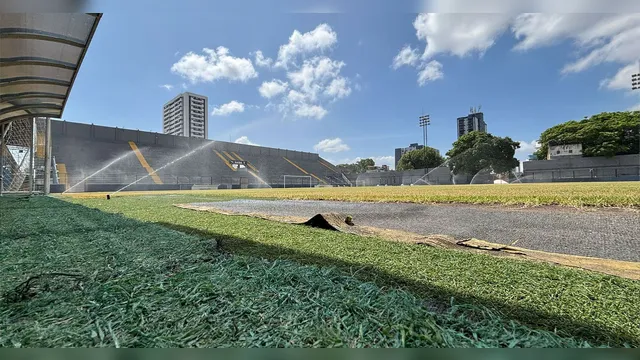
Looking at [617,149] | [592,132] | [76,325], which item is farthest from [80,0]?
[617,149]

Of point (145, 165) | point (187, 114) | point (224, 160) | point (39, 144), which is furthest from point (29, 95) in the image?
point (224, 160)

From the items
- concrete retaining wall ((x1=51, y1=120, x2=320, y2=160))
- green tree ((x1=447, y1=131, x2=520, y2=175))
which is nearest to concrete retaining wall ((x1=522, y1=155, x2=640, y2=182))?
green tree ((x1=447, y1=131, x2=520, y2=175))

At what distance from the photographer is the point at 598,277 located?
145 centimetres

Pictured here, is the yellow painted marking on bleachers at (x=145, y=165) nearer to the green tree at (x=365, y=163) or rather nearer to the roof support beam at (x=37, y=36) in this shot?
the roof support beam at (x=37, y=36)

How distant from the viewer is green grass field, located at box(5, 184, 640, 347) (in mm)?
877

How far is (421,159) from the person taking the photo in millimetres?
30516

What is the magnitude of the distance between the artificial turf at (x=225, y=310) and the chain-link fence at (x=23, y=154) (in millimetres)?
13176

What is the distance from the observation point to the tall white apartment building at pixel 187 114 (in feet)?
28.0

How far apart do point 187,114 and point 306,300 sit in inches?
357

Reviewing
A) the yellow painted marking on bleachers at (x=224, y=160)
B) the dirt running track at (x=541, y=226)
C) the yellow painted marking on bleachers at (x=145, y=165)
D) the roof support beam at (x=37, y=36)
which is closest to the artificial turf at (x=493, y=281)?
the dirt running track at (x=541, y=226)

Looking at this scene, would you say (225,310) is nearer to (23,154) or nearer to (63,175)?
(23,154)

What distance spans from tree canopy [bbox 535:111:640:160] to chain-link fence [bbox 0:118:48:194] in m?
19.3

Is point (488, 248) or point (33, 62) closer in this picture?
point (488, 248)

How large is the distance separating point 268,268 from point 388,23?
2.26m
